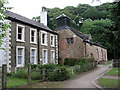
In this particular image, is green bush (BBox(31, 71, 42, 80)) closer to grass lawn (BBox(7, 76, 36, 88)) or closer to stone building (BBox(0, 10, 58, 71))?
grass lawn (BBox(7, 76, 36, 88))

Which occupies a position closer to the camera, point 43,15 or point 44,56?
point 44,56

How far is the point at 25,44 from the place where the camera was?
18.9 metres

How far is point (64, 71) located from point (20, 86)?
4.43 m

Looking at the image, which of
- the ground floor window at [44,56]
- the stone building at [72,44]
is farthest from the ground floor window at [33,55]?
the stone building at [72,44]

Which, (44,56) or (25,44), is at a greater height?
(25,44)

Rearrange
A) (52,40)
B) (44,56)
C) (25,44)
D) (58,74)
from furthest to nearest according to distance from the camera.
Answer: (52,40)
(44,56)
(25,44)
(58,74)

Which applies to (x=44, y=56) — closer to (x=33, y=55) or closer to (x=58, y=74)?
(x=33, y=55)

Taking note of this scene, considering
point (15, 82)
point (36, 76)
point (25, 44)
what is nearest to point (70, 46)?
point (25, 44)

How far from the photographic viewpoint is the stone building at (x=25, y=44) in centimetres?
1653

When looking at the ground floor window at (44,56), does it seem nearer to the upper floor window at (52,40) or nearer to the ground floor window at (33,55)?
the ground floor window at (33,55)

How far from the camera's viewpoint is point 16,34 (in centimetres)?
1767

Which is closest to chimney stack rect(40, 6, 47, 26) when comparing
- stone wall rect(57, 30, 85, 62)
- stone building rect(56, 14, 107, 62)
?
stone building rect(56, 14, 107, 62)

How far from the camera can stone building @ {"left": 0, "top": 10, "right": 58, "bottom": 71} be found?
54.2ft

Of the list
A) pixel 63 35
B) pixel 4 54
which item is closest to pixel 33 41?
pixel 4 54
